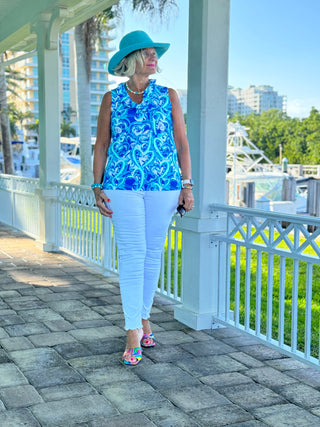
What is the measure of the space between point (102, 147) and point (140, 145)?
0.23 meters

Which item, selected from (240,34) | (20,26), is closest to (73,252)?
(20,26)

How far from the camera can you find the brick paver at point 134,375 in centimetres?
271

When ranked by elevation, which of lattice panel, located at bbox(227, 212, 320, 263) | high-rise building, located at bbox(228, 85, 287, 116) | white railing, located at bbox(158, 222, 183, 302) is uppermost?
high-rise building, located at bbox(228, 85, 287, 116)

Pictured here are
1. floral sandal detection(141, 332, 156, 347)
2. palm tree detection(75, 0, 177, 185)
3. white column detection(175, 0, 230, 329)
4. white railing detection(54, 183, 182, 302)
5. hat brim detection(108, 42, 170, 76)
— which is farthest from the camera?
palm tree detection(75, 0, 177, 185)

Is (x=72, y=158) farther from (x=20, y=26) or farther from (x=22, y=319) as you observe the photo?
(x=22, y=319)

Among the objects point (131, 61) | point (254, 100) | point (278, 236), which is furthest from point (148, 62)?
point (254, 100)

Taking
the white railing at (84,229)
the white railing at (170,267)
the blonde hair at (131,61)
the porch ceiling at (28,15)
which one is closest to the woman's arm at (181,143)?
the blonde hair at (131,61)

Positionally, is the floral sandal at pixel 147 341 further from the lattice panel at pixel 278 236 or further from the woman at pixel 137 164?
the lattice panel at pixel 278 236

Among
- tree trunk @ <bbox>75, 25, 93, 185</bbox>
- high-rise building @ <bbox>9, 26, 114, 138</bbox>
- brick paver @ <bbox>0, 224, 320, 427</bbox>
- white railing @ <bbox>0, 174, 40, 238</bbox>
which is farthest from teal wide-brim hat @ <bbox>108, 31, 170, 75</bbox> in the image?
high-rise building @ <bbox>9, 26, 114, 138</bbox>

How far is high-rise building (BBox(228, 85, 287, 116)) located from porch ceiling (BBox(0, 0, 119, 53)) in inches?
4712

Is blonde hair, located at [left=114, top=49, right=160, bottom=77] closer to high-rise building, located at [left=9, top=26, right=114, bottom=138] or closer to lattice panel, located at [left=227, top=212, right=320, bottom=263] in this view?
lattice panel, located at [left=227, top=212, right=320, bottom=263]

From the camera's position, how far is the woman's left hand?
3420mm

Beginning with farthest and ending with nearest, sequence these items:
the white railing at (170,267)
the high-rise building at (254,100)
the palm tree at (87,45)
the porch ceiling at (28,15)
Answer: the high-rise building at (254,100) → the palm tree at (87,45) → the porch ceiling at (28,15) → the white railing at (170,267)

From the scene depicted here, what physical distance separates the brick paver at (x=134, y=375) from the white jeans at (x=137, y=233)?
38 centimetres
